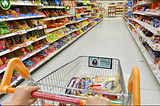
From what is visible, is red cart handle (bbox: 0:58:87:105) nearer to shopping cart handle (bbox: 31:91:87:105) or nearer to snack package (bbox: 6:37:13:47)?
shopping cart handle (bbox: 31:91:87:105)

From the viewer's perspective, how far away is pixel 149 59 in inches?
105

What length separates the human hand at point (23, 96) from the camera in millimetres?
617

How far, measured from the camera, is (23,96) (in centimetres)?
63

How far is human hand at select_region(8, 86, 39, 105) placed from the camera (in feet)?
2.02

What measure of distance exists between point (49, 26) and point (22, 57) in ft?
5.71

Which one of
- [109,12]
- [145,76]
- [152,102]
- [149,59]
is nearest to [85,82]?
[152,102]

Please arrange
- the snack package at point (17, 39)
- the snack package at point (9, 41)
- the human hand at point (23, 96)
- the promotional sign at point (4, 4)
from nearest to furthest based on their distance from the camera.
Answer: the human hand at point (23, 96) → the promotional sign at point (4, 4) → the snack package at point (9, 41) → the snack package at point (17, 39)

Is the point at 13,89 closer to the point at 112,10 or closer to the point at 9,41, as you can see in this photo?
the point at 9,41

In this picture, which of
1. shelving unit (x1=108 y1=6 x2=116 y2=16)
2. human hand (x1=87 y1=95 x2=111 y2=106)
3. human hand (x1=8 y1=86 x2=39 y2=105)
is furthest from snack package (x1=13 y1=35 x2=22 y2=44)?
shelving unit (x1=108 y1=6 x2=116 y2=16)

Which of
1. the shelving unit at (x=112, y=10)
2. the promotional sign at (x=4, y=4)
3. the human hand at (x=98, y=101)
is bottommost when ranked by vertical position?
the human hand at (x=98, y=101)

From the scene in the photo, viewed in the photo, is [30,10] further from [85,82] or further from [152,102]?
[152,102]

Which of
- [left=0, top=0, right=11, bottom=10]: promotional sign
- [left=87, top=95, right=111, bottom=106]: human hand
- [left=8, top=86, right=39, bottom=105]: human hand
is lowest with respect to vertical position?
[left=8, top=86, right=39, bottom=105]: human hand

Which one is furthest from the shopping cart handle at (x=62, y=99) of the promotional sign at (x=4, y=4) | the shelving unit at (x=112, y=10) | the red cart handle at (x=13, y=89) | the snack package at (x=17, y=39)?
the shelving unit at (x=112, y=10)

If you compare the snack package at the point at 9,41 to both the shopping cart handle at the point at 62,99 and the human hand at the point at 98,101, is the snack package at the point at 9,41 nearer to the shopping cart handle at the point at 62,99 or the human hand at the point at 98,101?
the shopping cart handle at the point at 62,99
